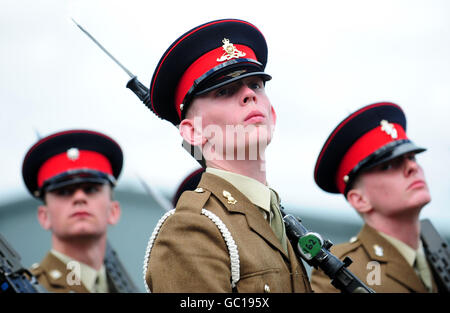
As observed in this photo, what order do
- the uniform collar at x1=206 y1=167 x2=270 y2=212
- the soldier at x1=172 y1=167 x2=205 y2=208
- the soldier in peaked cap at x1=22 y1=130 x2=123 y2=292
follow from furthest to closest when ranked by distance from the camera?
the soldier in peaked cap at x1=22 y1=130 x2=123 y2=292 < the soldier at x1=172 y1=167 x2=205 y2=208 < the uniform collar at x1=206 y1=167 x2=270 y2=212

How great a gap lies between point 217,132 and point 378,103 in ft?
8.85

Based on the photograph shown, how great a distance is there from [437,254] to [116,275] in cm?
344

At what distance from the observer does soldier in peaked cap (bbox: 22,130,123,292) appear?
675 centimetres

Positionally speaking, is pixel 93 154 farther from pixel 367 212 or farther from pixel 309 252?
pixel 309 252

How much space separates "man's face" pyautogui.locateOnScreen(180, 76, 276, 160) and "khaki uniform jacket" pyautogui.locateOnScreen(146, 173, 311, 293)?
230mm

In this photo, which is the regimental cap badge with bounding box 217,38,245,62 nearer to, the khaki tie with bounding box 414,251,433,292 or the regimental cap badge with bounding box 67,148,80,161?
the khaki tie with bounding box 414,251,433,292

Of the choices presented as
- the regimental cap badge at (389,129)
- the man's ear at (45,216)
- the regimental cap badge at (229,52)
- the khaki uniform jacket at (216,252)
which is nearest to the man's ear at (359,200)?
the regimental cap badge at (389,129)

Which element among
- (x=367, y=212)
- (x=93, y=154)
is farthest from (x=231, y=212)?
(x=93, y=154)

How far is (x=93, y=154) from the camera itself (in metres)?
7.24

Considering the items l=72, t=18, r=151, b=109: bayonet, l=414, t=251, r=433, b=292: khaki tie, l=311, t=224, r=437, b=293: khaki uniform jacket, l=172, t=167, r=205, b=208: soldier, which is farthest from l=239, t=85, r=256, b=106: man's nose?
l=414, t=251, r=433, b=292: khaki tie

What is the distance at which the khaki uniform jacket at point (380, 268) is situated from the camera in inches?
223

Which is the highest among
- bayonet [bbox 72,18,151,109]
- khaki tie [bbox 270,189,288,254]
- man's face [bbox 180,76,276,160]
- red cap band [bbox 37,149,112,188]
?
red cap band [bbox 37,149,112,188]

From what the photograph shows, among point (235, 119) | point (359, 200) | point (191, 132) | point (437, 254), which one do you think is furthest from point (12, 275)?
point (437, 254)

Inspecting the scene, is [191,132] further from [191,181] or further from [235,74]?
[191,181]
